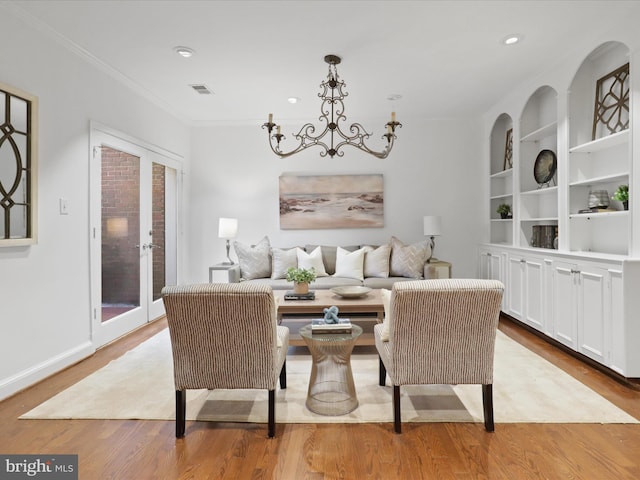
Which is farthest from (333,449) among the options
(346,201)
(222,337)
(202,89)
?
(346,201)

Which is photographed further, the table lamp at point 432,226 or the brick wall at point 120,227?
the table lamp at point 432,226

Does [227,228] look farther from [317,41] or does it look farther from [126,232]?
[317,41]

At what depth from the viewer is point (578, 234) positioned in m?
3.46

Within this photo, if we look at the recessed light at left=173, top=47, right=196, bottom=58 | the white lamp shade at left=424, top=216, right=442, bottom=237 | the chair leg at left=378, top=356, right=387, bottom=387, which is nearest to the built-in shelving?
the white lamp shade at left=424, top=216, right=442, bottom=237

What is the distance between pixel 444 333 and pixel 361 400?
2.63 ft

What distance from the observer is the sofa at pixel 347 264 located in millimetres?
4638

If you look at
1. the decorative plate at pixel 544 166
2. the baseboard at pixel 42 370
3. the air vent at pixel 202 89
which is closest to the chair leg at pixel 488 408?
the decorative plate at pixel 544 166

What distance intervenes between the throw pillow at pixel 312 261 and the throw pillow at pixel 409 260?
0.86 m

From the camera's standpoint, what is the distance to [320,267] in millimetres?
4836

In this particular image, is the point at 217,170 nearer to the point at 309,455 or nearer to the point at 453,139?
the point at 453,139

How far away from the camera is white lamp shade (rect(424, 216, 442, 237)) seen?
5.12 metres

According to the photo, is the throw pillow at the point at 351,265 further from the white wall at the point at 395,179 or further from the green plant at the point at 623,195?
the green plant at the point at 623,195

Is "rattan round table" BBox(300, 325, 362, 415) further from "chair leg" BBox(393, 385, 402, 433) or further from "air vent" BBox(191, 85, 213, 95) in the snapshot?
"air vent" BBox(191, 85, 213, 95)

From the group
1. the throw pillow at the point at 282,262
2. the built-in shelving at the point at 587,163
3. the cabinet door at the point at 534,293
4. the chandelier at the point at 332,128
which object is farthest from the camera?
the throw pillow at the point at 282,262
